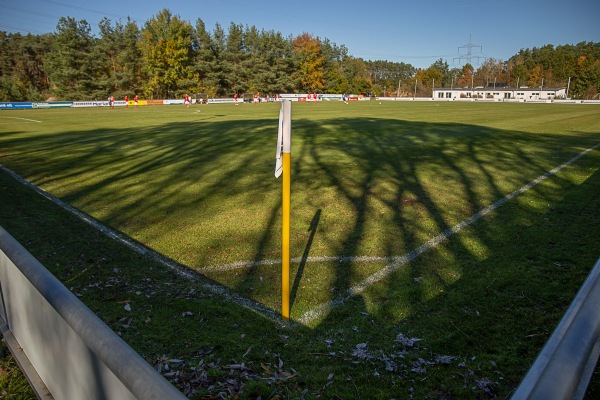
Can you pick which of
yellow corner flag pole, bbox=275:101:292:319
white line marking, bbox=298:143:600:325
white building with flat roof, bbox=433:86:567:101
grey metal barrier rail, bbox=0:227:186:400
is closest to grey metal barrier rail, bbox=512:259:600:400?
grey metal barrier rail, bbox=0:227:186:400

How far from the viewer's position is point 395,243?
20.7 feet

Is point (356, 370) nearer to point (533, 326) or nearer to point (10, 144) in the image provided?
point (533, 326)

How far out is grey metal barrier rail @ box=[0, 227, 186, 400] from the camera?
1462mm

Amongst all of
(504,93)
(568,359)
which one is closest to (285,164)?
(568,359)

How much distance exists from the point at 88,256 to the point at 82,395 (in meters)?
4.24

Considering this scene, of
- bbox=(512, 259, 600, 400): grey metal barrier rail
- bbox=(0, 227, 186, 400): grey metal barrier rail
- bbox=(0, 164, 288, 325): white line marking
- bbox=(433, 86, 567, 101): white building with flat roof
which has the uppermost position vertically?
bbox=(433, 86, 567, 101): white building with flat roof

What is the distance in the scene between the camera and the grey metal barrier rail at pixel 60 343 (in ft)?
4.80

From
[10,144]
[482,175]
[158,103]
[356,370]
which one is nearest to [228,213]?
[356,370]

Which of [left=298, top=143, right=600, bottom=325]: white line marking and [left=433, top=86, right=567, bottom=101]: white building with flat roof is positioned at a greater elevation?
[left=433, top=86, right=567, bottom=101]: white building with flat roof

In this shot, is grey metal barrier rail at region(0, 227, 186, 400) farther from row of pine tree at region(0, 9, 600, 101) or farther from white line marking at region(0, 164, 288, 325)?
row of pine tree at region(0, 9, 600, 101)

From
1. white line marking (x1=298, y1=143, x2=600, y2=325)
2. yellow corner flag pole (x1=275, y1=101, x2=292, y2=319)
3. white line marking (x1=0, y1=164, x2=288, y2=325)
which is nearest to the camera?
yellow corner flag pole (x1=275, y1=101, x2=292, y2=319)

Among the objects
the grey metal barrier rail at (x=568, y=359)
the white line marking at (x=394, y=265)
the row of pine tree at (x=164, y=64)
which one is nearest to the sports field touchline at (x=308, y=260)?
the white line marking at (x=394, y=265)

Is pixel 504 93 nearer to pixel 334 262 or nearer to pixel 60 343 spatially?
pixel 334 262

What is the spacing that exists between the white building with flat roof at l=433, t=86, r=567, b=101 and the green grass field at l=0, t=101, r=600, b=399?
10875cm
